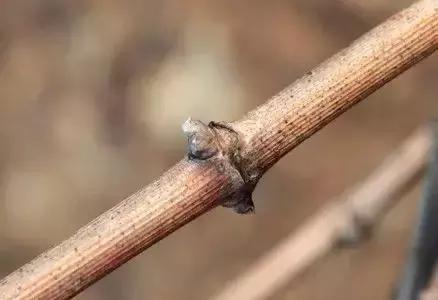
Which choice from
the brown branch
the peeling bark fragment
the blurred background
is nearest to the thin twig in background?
the brown branch

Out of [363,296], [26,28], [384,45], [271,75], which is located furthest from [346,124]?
[384,45]

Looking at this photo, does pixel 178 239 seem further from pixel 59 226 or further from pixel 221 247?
pixel 59 226

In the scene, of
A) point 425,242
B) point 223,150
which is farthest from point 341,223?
point 223,150

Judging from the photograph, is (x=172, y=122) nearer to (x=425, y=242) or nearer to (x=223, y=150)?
(x=425, y=242)

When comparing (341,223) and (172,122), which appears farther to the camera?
(172,122)

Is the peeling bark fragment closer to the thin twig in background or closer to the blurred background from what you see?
the thin twig in background
